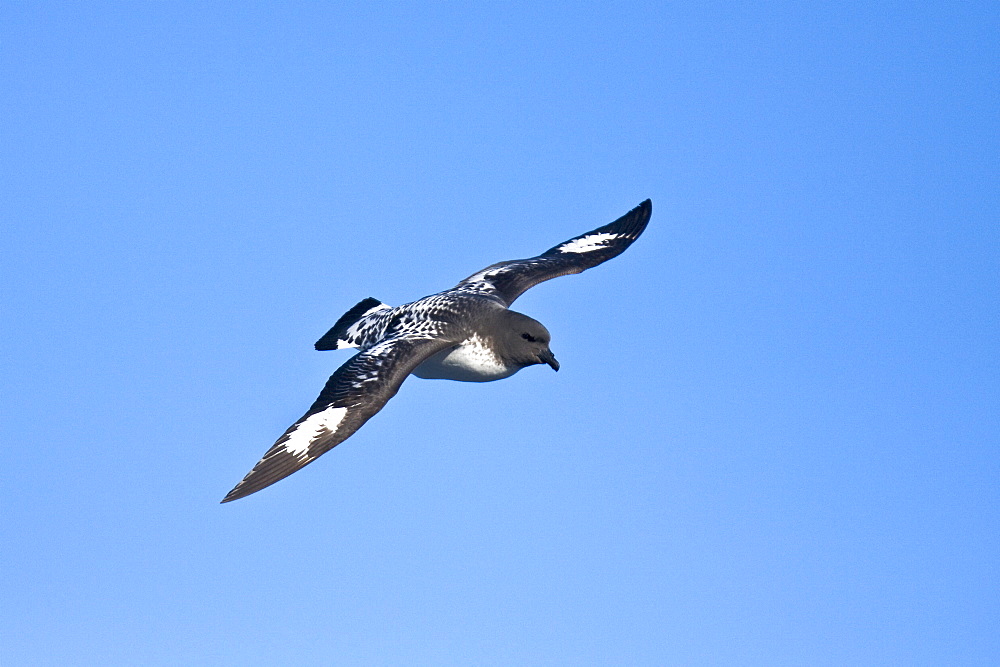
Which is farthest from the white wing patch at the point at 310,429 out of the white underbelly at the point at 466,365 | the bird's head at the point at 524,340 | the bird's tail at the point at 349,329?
the bird's tail at the point at 349,329

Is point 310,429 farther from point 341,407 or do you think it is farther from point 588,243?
point 588,243

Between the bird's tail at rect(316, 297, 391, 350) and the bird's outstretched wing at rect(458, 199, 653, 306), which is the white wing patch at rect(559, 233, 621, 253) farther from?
the bird's tail at rect(316, 297, 391, 350)

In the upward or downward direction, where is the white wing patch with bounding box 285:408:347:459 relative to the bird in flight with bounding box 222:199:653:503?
downward

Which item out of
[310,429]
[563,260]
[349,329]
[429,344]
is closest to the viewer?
[310,429]

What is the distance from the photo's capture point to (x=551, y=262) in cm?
1848

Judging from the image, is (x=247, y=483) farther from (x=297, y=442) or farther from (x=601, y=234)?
(x=601, y=234)

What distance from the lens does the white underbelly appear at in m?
15.4

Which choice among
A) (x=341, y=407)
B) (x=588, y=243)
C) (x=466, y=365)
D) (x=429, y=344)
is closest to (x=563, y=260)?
(x=588, y=243)

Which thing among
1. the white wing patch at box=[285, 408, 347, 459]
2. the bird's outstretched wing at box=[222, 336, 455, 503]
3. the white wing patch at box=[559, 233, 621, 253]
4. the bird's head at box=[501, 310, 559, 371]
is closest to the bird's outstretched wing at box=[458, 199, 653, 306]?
the white wing patch at box=[559, 233, 621, 253]

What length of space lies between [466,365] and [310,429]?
3004 millimetres

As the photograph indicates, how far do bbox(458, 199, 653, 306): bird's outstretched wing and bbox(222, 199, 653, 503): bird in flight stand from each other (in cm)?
2

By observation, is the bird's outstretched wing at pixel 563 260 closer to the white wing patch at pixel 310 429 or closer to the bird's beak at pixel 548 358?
the bird's beak at pixel 548 358

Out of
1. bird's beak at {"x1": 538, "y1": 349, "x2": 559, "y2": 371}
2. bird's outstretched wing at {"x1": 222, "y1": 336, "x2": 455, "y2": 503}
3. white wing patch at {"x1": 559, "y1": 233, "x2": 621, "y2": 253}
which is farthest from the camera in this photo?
white wing patch at {"x1": 559, "y1": 233, "x2": 621, "y2": 253}

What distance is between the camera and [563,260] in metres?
18.6
